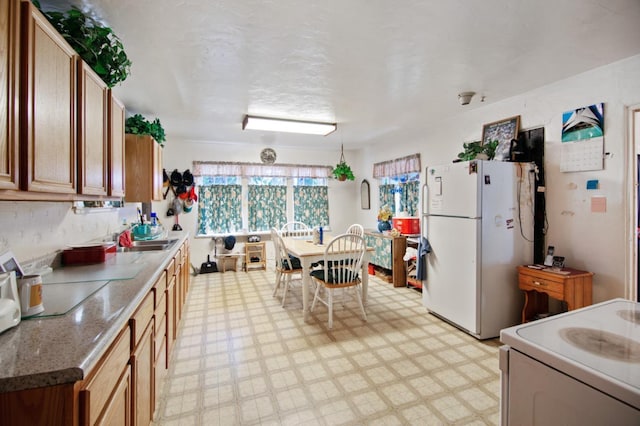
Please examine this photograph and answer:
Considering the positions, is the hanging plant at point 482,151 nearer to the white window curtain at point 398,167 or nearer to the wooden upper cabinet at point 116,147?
the white window curtain at point 398,167

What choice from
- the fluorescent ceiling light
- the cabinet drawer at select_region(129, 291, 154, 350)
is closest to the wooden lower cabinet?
the cabinet drawer at select_region(129, 291, 154, 350)

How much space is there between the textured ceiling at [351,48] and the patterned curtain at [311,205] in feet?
8.94

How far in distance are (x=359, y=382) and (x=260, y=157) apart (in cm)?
448

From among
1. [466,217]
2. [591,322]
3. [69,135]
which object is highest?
[69,135]

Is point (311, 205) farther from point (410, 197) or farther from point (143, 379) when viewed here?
point (143, 379)

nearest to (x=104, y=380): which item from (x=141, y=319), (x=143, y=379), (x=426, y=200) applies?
(x=141, y=319)

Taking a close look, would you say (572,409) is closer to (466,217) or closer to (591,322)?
(591,322)

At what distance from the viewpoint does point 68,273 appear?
70.7 inches

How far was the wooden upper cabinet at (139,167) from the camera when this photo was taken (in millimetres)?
3253

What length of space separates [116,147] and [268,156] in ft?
12.0

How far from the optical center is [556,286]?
246 centimetres

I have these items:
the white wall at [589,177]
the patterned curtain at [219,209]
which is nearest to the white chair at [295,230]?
the patterned curtain at [219,209]

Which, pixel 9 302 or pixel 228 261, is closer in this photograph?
pixel 9 302

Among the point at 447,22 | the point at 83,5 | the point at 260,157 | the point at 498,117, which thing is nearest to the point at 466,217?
the point at 498,117
